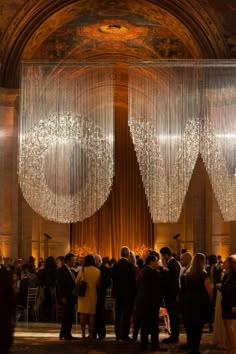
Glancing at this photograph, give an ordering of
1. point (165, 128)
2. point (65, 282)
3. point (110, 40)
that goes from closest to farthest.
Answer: point (65, 282), point (165, 128), point (110, 40)

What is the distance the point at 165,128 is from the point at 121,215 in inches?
487

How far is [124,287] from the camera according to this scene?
38.5ft

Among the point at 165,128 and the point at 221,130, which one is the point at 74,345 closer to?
the point at 165,128

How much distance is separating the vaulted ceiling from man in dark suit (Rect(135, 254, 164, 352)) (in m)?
A: 11.0

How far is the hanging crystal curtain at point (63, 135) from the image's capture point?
55.8ft

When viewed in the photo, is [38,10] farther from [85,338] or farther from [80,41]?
[85,338]

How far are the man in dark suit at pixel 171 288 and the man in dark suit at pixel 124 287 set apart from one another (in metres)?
0.56

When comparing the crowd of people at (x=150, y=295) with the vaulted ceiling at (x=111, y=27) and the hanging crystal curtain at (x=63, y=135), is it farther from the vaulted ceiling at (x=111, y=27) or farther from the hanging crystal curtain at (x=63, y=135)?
the vaulted ceiling at (x=111, y=27)

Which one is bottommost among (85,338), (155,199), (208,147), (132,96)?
(85,338)

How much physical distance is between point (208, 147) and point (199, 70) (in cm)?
190

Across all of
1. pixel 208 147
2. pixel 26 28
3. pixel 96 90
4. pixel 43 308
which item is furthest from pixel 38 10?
pixel 43 308

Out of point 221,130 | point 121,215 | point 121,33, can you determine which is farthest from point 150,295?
point 121,215

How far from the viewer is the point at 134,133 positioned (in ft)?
57.3

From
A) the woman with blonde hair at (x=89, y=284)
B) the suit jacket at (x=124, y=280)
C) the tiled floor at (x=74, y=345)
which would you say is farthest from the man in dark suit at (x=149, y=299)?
the woman with blonde hair at (x=89, y=284)
